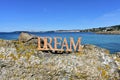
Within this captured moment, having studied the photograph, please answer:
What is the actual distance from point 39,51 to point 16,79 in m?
1.83

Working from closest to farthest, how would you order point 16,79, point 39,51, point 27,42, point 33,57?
point 16,79, point 33,57, point 39,51, point 27,42

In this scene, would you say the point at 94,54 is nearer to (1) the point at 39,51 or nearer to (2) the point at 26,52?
(1) the point at 39,51

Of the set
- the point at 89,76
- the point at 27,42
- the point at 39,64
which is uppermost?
the point at 27,42

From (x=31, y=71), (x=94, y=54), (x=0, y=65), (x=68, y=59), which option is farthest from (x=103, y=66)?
(x=0, y=65)

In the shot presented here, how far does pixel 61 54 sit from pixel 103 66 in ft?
6.94

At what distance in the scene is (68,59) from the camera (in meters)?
8.44

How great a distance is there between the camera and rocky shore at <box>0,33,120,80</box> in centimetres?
775


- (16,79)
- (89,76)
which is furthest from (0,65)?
(89,76)

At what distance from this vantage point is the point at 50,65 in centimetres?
802

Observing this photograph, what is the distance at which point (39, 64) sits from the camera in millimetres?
8008

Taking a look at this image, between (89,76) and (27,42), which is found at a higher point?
(27,42)

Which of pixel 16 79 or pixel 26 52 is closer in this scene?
pixel 16 79

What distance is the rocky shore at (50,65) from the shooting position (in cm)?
775

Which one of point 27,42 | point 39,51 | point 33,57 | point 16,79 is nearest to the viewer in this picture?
point 16,79
